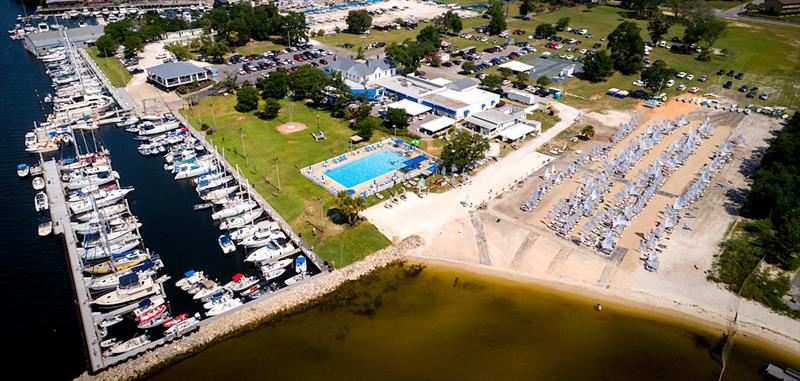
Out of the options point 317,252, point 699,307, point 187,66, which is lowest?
point 699,307

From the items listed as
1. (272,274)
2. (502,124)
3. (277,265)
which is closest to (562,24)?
(502,124)

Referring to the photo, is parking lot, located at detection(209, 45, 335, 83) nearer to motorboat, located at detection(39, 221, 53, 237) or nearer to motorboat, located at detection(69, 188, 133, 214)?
motorboat, located at detection(69, 188, 133, 214)

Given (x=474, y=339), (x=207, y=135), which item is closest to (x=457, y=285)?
(x=474, y=339)

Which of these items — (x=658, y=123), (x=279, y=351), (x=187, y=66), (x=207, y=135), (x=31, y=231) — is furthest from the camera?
(x=187, y=66)

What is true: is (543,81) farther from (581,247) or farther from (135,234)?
(135,234)

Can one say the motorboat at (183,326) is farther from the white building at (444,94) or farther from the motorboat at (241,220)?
the white building at (444,94)

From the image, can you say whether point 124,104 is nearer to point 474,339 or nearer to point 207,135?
point 207,135
